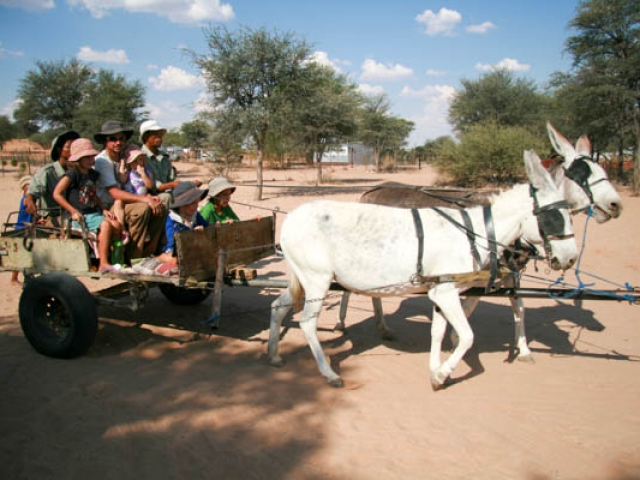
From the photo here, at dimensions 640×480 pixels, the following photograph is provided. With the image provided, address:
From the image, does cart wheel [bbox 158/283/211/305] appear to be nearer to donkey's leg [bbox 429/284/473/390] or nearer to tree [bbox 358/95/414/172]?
donkey's leg [bbox 429/284/473/390]

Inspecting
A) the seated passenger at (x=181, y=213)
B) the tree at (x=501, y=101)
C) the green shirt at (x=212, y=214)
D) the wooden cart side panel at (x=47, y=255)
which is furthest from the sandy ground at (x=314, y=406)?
the tree at (x=501, y=101)

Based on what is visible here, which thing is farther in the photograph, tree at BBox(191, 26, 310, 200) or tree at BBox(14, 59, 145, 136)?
tree at BBox(14, 59, 145, 136)

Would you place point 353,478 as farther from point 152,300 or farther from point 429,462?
point 152,300

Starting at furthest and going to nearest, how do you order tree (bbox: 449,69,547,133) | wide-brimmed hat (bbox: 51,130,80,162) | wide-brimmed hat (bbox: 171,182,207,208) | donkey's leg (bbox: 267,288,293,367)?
1. tree (bbox: 449,69,547,133)
2. wide-brimmed hat (bbox: 51,130,80,162)
3. wide-brimmed hat (bbox: 171,182,207,208)
4. donkey's leg (bbox: 267,288,293,367)

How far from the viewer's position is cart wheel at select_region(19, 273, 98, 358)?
471 centimetres

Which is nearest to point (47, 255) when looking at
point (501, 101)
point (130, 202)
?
point (130, 202)

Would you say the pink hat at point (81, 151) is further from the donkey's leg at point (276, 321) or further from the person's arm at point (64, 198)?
the donkey's leg at point (276, 321)

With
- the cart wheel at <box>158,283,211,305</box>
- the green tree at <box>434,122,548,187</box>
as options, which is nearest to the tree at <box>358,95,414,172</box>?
the green tree at <box>434,122,548,187</box>

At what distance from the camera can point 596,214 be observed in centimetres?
474

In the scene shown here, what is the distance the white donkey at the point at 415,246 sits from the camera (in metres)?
4.13

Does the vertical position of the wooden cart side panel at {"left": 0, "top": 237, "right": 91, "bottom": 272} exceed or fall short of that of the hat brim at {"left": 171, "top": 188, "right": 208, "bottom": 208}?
it falls short

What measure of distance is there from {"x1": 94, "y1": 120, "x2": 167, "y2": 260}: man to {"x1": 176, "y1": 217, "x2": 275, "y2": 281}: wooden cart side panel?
81 cm

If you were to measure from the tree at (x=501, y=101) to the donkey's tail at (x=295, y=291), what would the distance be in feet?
93.6

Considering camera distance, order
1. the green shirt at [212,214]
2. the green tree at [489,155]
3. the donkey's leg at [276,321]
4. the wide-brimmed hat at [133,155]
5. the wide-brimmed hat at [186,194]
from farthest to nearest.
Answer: the green tree at [489,155] < the green shirt at [212,214] < the wide-brimmed hat at [133,155] < the wide-brimmed hat at [186,194] < the donkey's leg at [276,321]
